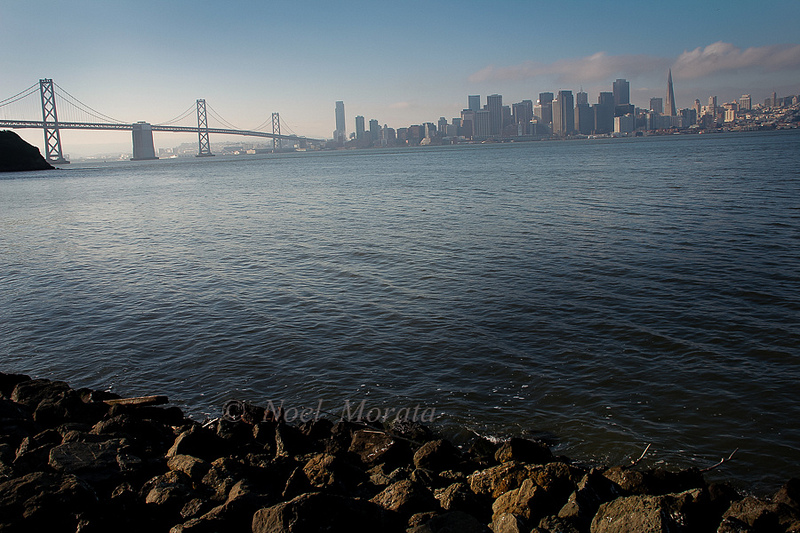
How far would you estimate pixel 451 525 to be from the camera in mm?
4414

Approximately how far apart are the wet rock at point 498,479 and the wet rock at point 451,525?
79 centimetres

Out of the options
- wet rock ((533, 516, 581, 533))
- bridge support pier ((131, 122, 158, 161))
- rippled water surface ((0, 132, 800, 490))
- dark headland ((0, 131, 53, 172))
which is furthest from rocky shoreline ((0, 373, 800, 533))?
bridge support pier ((131, 122, 158, 161))

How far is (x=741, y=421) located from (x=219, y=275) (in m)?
12.8

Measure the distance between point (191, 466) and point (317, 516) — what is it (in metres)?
1.94

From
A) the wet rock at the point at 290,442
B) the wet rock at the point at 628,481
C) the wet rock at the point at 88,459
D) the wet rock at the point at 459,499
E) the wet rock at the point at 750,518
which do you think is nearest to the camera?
the wet rock at the point at 750,518

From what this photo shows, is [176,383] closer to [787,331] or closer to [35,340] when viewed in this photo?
[35,340]

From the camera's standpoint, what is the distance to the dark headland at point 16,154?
3236 inches

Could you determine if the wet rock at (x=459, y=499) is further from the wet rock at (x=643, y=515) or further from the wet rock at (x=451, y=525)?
the wet rock at (x=643, y=515)

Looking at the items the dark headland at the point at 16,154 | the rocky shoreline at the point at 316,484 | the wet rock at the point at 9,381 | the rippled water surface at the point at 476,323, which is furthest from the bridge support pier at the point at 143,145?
the rocky shoreline at the point at 316,484

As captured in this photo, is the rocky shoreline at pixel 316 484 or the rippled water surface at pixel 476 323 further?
the rippled water surface at pixel 476 323

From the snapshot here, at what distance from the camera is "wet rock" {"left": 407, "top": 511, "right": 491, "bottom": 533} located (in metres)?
4.36

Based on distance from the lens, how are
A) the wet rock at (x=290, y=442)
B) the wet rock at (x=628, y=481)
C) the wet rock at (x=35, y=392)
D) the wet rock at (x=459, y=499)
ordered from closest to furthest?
the wet rock at (x=459, y=499) < the wet rock at (x=628, y=481) < the wet rock at (x=290, y=442) < the wet rock at (x=35, y=392)

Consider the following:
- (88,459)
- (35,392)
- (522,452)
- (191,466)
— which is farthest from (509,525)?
(35,392)

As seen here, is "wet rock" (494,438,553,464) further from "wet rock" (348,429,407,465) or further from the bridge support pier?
the bridge support pier
